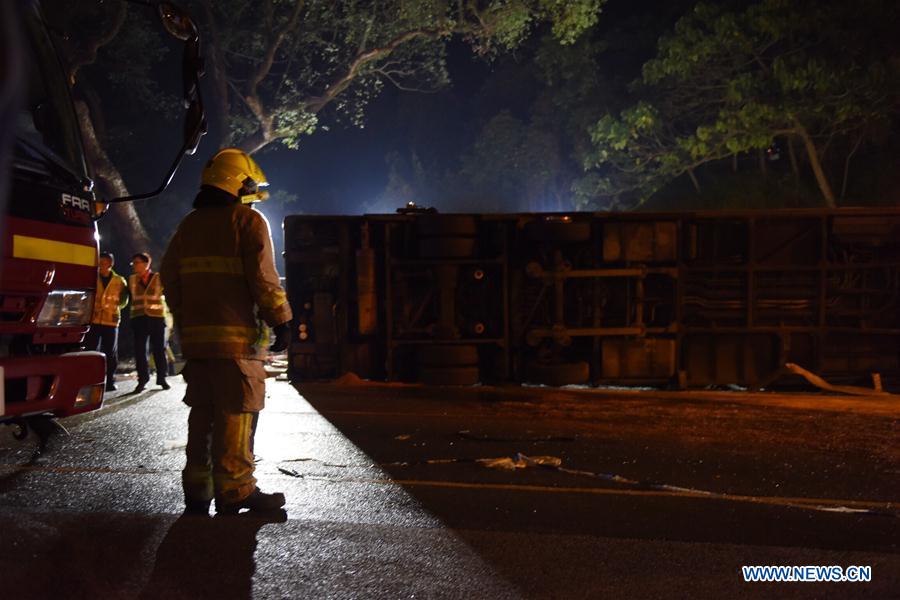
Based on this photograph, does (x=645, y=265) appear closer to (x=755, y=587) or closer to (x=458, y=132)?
(x=755, y=587)

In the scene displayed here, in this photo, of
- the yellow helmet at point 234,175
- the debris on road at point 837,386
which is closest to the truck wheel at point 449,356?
the debris on road at point 837,386

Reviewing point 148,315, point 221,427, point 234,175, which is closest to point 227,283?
point 234,175

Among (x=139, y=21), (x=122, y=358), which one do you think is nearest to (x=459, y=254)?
(x=122, y=358)

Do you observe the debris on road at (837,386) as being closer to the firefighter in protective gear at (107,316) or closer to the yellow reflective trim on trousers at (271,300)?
the yellow reflective trim on trousers at (271,300)

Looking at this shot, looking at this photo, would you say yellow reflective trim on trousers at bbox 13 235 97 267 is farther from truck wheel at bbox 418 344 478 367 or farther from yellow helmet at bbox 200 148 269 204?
truck wheel at bbox 418 344 478 367

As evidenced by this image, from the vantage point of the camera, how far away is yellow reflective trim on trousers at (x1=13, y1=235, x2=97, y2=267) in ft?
13.1

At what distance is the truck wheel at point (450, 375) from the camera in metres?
8.79

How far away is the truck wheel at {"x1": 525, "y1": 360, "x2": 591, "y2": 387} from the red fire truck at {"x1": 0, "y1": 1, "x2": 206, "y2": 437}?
16.9 feet

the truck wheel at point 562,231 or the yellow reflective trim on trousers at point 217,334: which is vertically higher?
the truck wheel at point 562,231

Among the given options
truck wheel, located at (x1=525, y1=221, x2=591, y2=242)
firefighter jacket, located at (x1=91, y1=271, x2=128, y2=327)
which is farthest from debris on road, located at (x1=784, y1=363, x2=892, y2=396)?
firefighter jacket, located at (x1=91, y1=271, x2=128, y2=327)

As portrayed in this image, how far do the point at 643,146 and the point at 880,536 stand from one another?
625 inches

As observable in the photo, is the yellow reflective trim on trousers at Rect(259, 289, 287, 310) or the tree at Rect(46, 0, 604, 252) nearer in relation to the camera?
the yellow reflective trim on trousers at Rect(259, 289, 287, 310)

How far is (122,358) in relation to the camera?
15227 mm

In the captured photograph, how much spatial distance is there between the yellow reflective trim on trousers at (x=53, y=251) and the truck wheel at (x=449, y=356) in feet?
15.4
